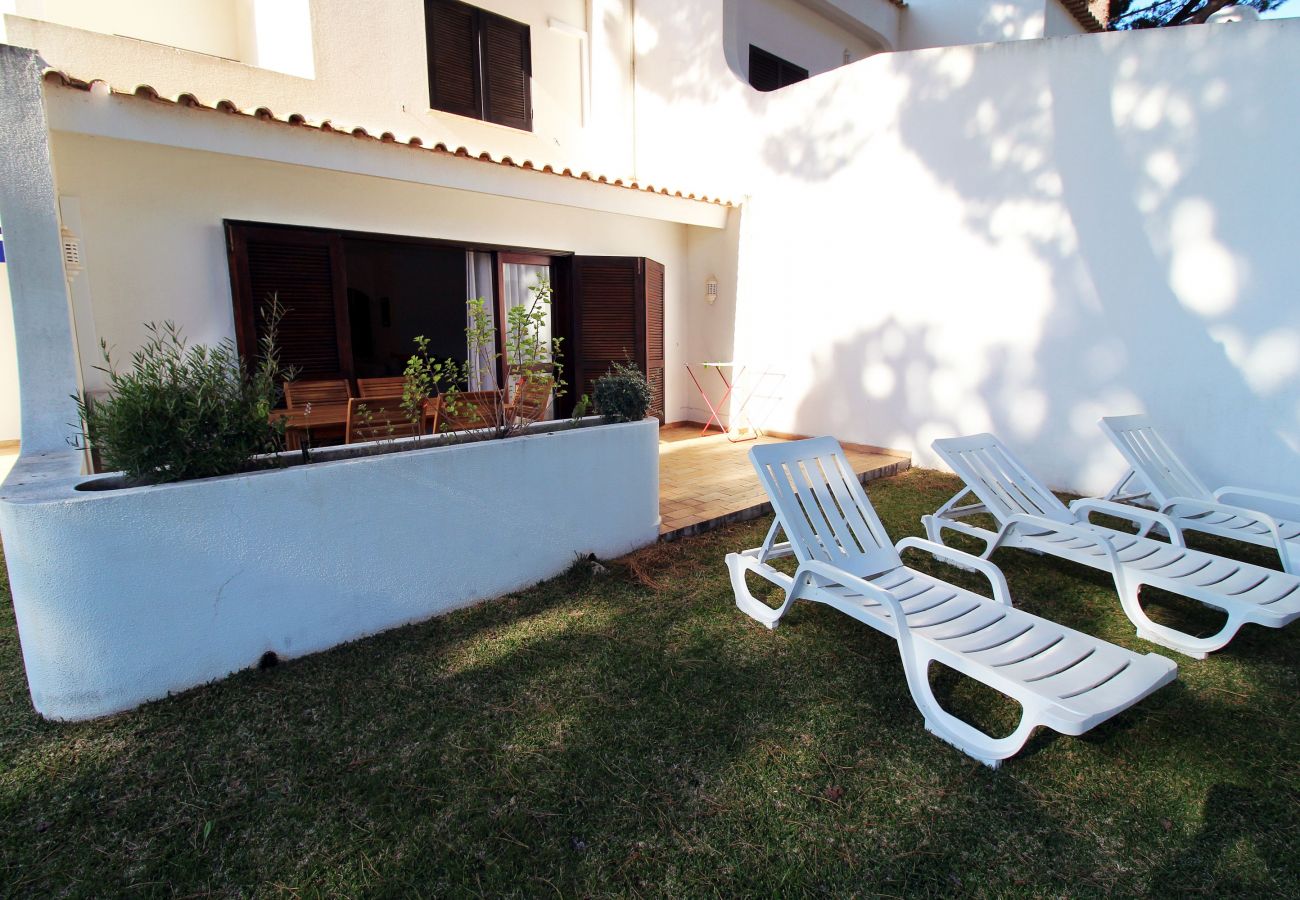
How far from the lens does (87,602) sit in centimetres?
273

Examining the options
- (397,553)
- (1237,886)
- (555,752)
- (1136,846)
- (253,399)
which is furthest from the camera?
(397,553)

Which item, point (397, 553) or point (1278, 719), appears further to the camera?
point (397, 553)

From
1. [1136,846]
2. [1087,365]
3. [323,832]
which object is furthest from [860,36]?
[323,832]

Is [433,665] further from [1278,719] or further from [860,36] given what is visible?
[860,36]

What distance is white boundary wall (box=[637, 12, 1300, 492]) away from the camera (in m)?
5.32

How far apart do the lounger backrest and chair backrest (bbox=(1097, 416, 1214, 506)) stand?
2.55m

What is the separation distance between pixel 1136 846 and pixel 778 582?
1.85 metres

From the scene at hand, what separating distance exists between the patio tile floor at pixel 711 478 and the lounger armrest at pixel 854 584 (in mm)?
1749

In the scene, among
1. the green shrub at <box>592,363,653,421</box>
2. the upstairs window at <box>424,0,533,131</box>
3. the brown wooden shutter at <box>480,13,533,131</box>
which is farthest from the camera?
the brown wooden shutter at <box>480,13,533,131</box>

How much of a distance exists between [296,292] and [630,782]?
19.5ft

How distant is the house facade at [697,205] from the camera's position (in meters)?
5.29

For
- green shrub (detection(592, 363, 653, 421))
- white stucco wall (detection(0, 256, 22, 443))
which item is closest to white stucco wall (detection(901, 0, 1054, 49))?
green shrub (detection(592, 363, 653, 421))

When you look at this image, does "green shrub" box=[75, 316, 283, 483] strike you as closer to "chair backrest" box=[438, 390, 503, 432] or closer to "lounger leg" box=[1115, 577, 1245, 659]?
"chair backrest" box=[438, 390, 503, 432]

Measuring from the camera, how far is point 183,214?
19.5ft
